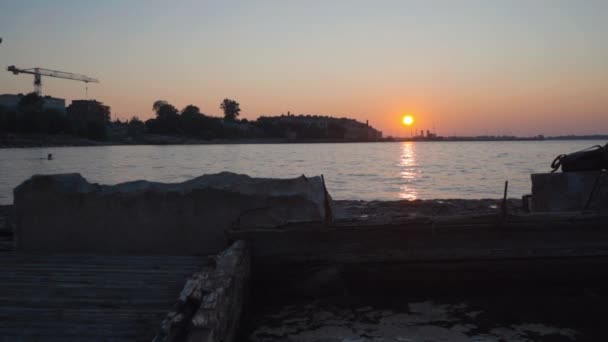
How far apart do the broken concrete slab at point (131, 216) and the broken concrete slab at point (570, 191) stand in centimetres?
320

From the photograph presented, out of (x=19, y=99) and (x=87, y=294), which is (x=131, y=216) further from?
(x=19, y=99)

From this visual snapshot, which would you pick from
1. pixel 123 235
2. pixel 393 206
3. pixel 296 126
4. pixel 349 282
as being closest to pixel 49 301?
pixel 123 235

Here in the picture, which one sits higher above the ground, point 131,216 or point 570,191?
point 570,191

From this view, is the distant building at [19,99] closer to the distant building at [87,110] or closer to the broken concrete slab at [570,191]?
the distant building at [87,110]

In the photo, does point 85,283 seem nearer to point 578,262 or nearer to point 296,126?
point 578,262

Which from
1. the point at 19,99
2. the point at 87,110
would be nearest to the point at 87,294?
the point at 87,110

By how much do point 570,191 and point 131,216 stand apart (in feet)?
18.6

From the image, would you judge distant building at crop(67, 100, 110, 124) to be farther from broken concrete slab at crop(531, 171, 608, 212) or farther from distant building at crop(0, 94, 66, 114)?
broken concrete slab at crop(531, 171, 608, 212)

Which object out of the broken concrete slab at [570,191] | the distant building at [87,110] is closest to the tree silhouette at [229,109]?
the distant building at [87,110]

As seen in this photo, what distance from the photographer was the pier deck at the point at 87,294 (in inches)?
148

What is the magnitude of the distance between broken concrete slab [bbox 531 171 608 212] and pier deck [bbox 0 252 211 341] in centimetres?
475

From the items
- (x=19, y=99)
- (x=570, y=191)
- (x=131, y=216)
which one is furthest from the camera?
(x=19, y=99)

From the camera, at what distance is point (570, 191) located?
713cm

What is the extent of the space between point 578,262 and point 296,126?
18298 cm
